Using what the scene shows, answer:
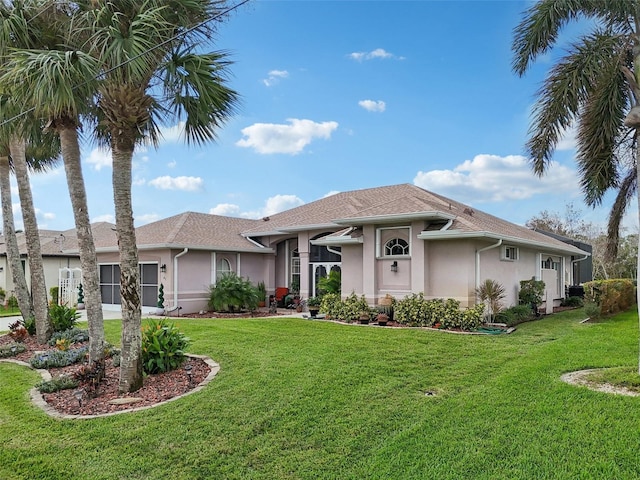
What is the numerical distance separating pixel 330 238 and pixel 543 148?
8.75 meters

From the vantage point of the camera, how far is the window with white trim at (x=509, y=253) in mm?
15945

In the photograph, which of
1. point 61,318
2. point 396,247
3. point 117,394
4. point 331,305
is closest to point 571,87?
point 396,247

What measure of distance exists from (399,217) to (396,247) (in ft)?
4.52

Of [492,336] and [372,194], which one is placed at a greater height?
[372,194]

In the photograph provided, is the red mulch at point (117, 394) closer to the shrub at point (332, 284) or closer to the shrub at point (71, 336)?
the shrub at point (71, 336)

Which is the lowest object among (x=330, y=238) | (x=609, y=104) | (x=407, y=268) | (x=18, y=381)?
(x=18, y=381)

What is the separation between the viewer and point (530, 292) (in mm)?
16688

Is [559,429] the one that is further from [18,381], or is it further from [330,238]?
[330,238]

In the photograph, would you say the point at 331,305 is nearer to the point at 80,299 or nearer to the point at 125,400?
the point at 125,400

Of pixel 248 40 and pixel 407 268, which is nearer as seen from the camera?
pixel 248 40

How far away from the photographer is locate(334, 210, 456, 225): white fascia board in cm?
1414

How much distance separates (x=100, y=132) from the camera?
1023 cm

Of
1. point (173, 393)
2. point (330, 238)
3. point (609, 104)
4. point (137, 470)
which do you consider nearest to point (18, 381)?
point (173, 393)

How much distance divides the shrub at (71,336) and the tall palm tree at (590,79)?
11.3 metres
